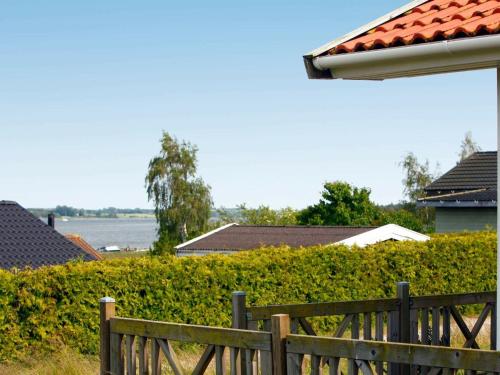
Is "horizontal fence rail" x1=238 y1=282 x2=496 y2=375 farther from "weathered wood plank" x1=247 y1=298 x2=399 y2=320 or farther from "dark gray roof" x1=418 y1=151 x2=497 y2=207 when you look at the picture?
"dark gray roof" x1=418 y1=151 x2=497 y2=207

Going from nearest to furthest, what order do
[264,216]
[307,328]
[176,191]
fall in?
[307,328] → [264,216] → [176,191]

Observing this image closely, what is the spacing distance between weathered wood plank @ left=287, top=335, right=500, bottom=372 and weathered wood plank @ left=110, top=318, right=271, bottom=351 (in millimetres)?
302

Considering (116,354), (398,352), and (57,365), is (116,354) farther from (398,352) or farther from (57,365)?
(57,365)

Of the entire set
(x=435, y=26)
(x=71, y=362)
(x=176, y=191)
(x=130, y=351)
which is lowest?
(x=71, y=362)

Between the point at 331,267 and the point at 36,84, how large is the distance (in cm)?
8034

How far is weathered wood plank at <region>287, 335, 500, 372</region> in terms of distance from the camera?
6.43m

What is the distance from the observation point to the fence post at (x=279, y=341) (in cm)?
751

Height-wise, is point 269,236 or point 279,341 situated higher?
point 269,236

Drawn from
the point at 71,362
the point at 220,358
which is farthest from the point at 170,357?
the point at 71,362

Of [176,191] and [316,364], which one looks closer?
[316,364]

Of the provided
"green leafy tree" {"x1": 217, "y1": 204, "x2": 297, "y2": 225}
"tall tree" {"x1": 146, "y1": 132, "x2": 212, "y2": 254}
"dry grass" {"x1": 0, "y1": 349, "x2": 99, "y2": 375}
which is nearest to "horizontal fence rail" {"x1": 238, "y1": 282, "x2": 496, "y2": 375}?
"dry grass" {"x1": 0, "y1": 349, "x2": 99, "y2": 375}

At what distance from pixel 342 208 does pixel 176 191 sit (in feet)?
92.8

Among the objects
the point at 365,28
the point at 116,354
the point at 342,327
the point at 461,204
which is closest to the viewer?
the point at 365,28

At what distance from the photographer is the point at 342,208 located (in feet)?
166
